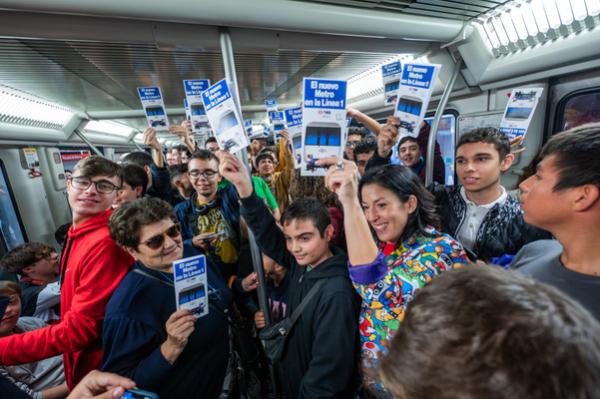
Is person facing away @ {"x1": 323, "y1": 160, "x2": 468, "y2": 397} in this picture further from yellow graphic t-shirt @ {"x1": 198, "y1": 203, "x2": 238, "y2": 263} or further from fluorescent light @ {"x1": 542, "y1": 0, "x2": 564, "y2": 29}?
fluorescent light @ {"x1": 542, "y1": 0, "x2": 564, "y2": 29}

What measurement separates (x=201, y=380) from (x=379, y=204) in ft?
4.86

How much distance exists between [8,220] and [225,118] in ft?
16.5

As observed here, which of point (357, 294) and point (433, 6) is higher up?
point (433, 6)

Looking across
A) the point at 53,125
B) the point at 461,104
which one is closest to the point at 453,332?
the point at 461,104

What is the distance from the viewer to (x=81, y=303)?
1.48 m

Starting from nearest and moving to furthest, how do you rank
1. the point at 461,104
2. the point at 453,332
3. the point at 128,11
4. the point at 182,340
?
the point at 453,332
the point at 182,340
the point at 128,11
the point at 461,104

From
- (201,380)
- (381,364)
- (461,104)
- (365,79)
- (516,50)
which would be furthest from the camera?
(365,79)

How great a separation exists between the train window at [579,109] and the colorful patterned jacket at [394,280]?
99.8 inches

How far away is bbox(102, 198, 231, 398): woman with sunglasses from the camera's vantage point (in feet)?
4.35

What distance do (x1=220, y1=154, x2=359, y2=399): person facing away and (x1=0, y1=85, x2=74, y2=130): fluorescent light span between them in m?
3.65

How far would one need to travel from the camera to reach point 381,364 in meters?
0.56

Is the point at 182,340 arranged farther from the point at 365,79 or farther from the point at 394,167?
the point at 365,79

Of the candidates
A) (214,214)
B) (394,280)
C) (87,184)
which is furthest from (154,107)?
(394,280)

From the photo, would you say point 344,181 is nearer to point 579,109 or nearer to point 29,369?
point 29,369
